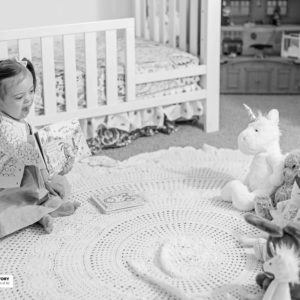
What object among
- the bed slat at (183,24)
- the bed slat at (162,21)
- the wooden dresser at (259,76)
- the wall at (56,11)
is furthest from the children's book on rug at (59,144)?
the wooden dresser at (259,76)

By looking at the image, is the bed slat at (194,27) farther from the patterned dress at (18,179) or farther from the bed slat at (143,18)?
the patterned dress at (18,179)

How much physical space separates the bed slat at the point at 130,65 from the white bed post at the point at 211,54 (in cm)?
37

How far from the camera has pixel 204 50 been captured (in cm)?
264

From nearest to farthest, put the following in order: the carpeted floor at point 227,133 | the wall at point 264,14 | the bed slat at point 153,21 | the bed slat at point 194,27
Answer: the carpeted floor at point 227,133 → the bed slat at point 194,27 → the bed slat at point 153,21 → the wall at point 264,14

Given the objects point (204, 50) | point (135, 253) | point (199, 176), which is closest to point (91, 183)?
point (199, 176)

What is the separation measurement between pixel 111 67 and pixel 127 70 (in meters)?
0.08

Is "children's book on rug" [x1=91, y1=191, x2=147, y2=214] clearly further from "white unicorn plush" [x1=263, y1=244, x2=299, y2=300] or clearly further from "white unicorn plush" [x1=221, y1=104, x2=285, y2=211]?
"white unicorn plush" [x1=263, y1=244, x2=299, y2=300]

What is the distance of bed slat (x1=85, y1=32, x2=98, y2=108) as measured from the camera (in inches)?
91.5

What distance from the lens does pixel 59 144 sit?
1797mm

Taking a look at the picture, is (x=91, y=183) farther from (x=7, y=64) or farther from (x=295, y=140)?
(x=295, y=140)

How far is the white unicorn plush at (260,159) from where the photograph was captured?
178 centimetres

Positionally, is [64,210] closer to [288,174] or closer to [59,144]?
[59,144]
